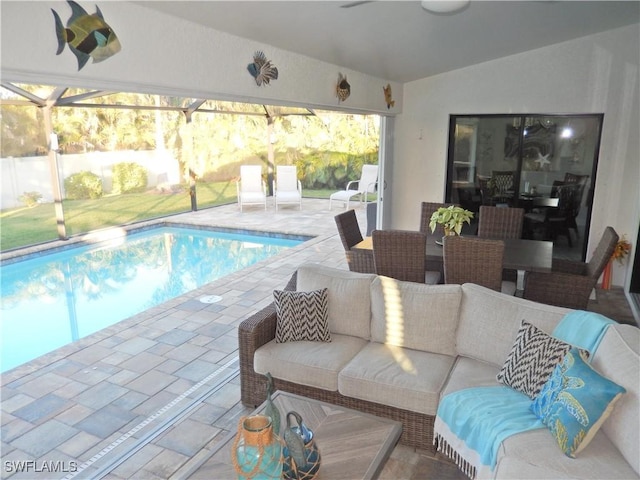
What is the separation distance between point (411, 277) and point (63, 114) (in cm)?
1001

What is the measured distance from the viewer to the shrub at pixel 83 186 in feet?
34.6

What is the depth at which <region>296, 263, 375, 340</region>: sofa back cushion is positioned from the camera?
3.16 meters

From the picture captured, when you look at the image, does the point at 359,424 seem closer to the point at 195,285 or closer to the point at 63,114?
the point at 195,285

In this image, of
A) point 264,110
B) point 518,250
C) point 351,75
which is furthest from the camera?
point 264,110

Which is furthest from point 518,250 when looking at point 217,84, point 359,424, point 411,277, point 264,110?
point 264,110

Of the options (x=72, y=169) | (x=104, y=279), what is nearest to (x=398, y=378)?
(x=104, y=279)

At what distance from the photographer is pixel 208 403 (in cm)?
310

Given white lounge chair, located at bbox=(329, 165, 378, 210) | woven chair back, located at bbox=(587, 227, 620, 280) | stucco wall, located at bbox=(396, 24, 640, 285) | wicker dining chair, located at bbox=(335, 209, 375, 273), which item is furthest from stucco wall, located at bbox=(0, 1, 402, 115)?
white lounge chair, located at bbox=(329, 165, 378, 210)

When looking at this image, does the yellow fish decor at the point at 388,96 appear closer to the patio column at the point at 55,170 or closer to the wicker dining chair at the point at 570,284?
the wicker dining chair at the point at 570,284

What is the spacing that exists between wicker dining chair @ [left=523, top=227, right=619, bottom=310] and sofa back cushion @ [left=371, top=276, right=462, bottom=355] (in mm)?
1482

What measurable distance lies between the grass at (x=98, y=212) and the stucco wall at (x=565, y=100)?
6.24 metres

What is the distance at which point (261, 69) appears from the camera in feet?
12.2

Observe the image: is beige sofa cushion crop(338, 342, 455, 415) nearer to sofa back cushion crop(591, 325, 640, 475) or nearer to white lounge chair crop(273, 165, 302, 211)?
sofa back cushion crop(591, 325, 640, 475)

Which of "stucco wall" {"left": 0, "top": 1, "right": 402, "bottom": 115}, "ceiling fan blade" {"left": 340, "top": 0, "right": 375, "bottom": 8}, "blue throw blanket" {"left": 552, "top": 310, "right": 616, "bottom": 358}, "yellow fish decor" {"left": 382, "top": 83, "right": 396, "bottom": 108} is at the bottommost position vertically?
"blue throw blanket" {"left": 552, "top": 310, "right": 616, "bottom": 358}
